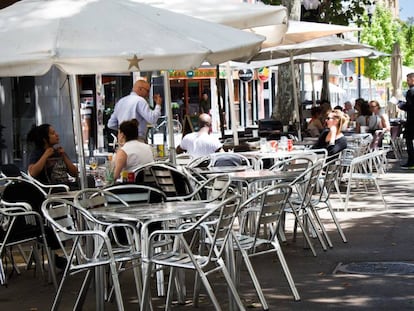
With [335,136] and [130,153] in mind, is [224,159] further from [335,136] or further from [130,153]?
[335,136]

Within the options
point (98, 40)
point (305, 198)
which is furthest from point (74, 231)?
point (305, 198)

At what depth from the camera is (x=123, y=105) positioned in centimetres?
1298

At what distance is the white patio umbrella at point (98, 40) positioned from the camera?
23.3ft

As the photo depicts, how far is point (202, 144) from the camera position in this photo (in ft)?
41.6

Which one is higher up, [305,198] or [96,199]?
[96,199]

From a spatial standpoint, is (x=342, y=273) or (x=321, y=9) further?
(x=321, y=9)

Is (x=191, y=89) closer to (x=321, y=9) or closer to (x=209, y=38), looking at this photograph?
(x=321, y=9)

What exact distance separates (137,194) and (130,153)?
2.01m

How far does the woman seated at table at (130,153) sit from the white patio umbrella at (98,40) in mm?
2184

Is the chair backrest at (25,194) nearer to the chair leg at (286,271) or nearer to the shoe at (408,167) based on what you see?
the chair leg at (286,271)

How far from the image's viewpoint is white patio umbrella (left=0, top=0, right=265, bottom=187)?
7.11 meters

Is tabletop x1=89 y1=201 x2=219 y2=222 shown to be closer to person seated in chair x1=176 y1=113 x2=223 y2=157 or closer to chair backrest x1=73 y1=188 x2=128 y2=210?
chair backrest x1=73 y1=188 x2=128 y2=210

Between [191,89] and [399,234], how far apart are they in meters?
41.5

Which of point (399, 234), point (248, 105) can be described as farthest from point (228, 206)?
point (248, 105)
